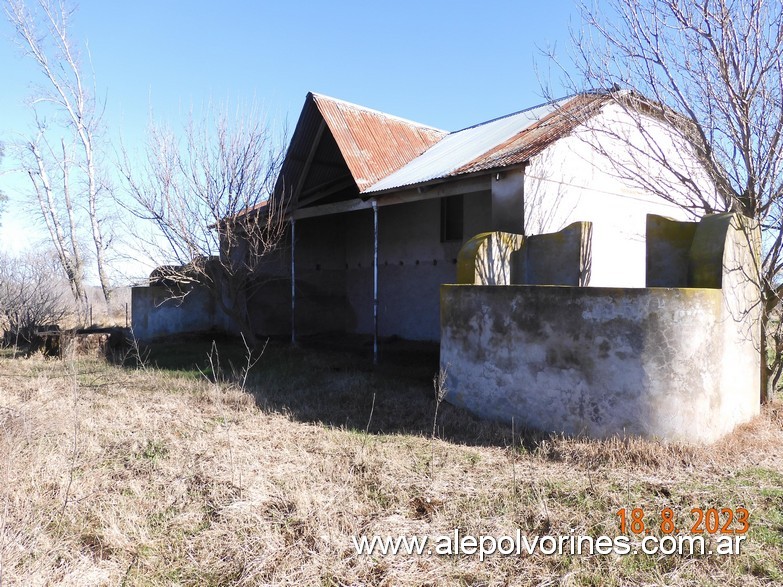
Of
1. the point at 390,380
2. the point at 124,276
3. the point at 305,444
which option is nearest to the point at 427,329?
the point at 390,380

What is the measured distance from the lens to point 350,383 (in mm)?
7699

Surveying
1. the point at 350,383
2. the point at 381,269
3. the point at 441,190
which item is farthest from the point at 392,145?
the point at 350,383

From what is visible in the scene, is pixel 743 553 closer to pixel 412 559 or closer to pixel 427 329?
pixel 412 559

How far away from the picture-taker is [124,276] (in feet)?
38.6

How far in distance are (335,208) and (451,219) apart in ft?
8.99

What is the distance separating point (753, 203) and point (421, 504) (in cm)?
566

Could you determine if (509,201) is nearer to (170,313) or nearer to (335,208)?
(335,208)

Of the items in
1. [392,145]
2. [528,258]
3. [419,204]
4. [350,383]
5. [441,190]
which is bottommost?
[350,383]

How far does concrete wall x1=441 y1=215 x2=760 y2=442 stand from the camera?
4652 millimetres

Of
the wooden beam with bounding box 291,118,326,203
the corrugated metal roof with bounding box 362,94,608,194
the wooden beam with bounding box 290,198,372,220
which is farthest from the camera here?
the wooden beam with bounding box 291,118,326,203

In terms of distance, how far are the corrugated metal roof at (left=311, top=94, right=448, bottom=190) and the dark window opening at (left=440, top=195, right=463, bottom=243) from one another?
58.5 inches

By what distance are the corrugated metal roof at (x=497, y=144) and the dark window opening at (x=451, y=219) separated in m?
1.16

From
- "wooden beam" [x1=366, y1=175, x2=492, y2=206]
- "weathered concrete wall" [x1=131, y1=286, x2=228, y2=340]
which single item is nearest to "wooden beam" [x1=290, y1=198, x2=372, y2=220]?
"wooden beam" [x1=366, y1=175, x2=492, y2=206]

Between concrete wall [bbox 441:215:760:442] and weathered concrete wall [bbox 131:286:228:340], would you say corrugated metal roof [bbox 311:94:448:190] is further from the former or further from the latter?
weathered concrete wall [bbox 131:286:228:340]
